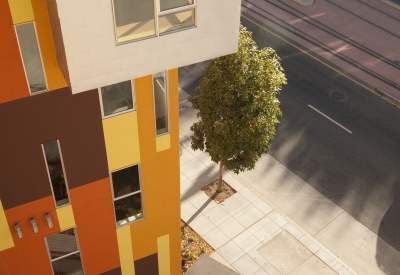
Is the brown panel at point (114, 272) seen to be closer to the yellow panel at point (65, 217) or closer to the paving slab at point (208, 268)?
the yellow panel at point (65, 217)

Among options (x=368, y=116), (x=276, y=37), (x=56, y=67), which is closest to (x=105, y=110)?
(x=56, y=67)

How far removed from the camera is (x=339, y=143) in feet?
71.9

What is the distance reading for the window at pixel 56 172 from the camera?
10.3 metres

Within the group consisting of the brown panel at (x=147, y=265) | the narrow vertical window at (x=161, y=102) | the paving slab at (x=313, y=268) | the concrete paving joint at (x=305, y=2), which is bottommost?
the paving slab at (x=313, y=268)

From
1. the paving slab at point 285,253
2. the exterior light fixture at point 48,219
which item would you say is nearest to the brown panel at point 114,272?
the exterior light fixture at point 48,219

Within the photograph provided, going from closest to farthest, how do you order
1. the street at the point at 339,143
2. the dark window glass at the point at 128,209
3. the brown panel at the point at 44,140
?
the brown panel at the point at 44,140
the dark window glass at the point at 128,209
the street at the point at 339,143

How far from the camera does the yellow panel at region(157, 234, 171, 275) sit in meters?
13.4

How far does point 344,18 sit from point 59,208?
23.1 meters

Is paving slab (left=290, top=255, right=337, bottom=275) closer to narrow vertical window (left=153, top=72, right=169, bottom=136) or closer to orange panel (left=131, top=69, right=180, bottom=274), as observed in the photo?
orange panel (left=131, top=69, right=180, bottom=274)

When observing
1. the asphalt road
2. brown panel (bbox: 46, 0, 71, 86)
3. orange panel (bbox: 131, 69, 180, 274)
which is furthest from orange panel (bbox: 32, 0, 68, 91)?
the asphalt road

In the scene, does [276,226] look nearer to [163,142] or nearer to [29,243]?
[163,142]

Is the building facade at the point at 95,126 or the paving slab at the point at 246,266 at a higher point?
the building facade at the point at 95,126

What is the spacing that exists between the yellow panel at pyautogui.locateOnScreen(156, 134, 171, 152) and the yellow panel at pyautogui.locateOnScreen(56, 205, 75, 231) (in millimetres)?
2278

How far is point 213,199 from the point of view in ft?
64.2
